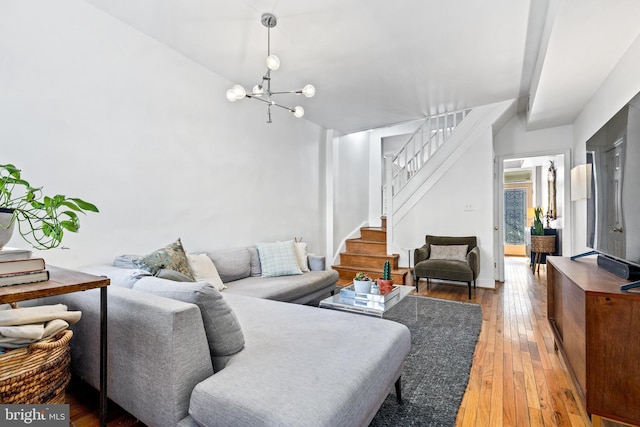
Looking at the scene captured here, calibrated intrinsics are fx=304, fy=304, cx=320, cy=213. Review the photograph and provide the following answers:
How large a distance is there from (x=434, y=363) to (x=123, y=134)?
303 centimetres

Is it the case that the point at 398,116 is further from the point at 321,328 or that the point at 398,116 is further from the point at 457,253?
the point at 321,328

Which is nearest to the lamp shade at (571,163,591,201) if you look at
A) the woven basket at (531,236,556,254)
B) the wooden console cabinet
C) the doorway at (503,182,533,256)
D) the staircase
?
the wooden console cabinet

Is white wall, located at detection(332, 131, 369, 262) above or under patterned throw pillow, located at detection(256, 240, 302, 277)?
above

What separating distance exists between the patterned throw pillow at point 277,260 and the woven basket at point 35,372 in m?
2.06

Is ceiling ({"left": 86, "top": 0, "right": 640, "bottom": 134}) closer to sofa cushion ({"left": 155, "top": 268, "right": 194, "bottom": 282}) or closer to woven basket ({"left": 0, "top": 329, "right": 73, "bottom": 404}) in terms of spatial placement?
sofa cushion ({"left": 155, "top": 268, "right": 194, "bottom": 282})

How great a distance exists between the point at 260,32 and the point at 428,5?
137 cm

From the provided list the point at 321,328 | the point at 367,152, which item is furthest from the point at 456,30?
the point at 367,152

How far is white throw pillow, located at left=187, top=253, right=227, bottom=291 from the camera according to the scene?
262cm

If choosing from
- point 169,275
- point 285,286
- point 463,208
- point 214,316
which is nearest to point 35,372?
point 214,316

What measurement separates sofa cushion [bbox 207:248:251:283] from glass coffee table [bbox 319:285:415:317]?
1061 millimetres

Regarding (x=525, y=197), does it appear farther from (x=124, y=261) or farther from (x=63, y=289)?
(x=63, y=289)

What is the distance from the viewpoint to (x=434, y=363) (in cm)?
219

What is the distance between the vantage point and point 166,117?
9.38ft

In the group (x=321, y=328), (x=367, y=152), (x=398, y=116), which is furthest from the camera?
(x=367, y=152)
